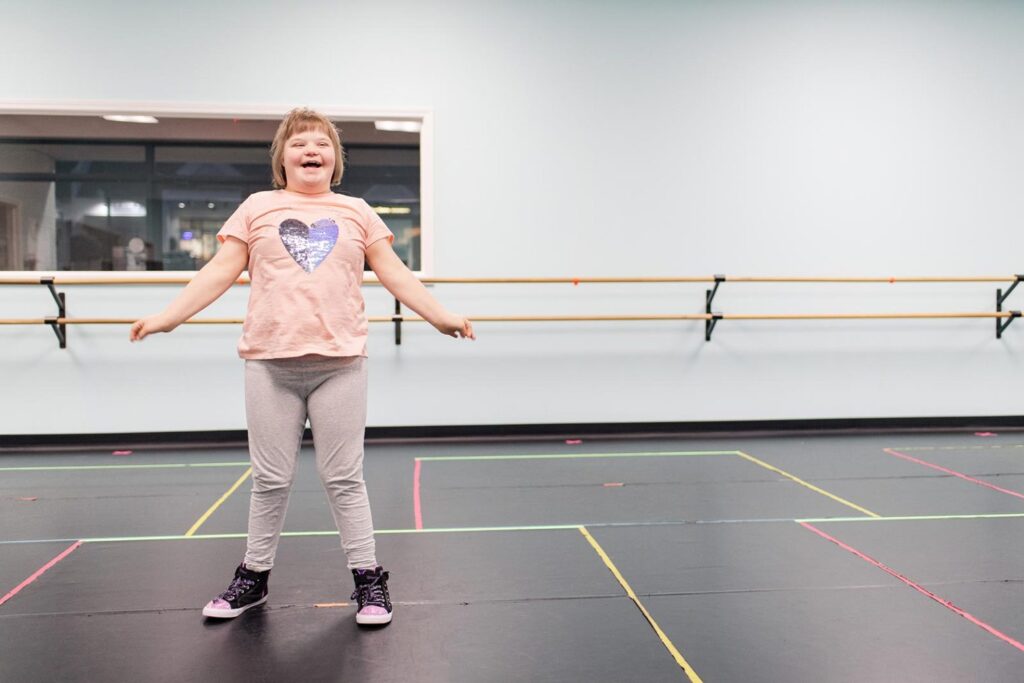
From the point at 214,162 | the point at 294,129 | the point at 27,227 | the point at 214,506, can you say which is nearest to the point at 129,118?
the point at 214,162

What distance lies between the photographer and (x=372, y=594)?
1813 mm

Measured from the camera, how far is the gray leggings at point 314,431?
5.85 feet

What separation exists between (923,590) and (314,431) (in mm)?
1577

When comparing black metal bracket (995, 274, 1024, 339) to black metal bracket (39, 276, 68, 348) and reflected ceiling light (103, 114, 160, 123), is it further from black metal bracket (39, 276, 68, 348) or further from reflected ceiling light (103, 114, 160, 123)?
black metal bracket (39, 276, 68, 348)

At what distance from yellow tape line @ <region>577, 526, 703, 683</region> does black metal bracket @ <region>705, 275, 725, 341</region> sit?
82.1 inches

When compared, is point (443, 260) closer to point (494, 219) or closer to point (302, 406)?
point (494, 219)

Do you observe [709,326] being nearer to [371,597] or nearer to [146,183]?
[371,597]

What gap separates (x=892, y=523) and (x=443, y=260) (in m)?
2.54

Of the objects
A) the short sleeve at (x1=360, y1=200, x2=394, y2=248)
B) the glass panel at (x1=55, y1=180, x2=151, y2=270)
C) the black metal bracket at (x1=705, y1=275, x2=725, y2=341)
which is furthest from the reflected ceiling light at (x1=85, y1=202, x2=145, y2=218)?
the black metal bracket at (x1=705, y1=275, x2=725, y2=341)

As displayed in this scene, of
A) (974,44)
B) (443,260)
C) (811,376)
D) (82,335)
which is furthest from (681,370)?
(82,335)

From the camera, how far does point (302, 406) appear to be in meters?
1.83

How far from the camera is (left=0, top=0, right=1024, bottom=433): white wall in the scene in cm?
406

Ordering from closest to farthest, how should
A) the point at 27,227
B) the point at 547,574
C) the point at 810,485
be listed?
the point at 547,574, the point at 810,485, the point at 27,227

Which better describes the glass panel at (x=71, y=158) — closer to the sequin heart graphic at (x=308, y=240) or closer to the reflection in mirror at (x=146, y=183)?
the reflection in mirror at (x=146, y=183)
